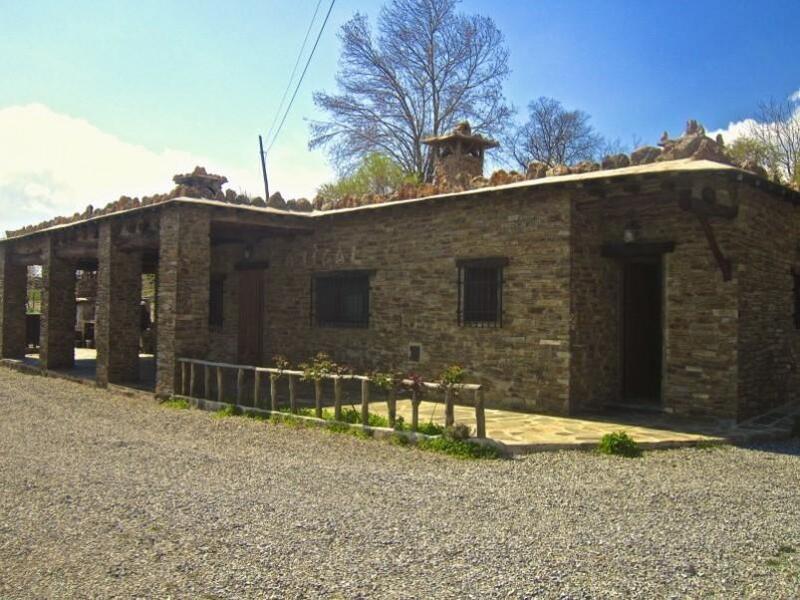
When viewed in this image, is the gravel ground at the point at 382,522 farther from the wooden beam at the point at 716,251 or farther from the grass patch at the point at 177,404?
the grass patch at the point at 177,404

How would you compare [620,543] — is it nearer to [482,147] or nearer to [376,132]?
[482,147]

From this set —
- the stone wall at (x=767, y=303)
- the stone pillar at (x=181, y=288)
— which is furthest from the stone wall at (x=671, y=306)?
the stone pillar at (x=181, y=288)

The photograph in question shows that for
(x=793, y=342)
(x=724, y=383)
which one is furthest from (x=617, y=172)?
(x=793, y=342)

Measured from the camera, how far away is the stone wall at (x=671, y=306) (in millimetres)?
8531

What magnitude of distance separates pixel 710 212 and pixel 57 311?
14297 mm

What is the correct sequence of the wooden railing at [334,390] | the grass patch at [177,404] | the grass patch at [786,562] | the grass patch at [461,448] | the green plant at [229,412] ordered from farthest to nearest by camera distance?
the grass patch at [177,404], the green plant at [229,412], the wooden railing at [334,390], the grass patch at [461,448], the grass patch at [786,562]

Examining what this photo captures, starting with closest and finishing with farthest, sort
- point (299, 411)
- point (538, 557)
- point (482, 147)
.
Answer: point (538, 557), point (299, 411), point (482, 147)

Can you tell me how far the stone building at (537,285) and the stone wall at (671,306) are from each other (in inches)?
0.8

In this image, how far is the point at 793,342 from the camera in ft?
33.9

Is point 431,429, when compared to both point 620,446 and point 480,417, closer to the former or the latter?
point 480,417

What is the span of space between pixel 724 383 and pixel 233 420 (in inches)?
264

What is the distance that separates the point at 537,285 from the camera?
30.6 ft

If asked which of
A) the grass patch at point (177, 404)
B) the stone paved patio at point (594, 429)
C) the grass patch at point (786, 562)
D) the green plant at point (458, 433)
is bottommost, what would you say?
the grass patch at point (177, 404)

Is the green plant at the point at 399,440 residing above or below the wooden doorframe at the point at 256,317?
below
